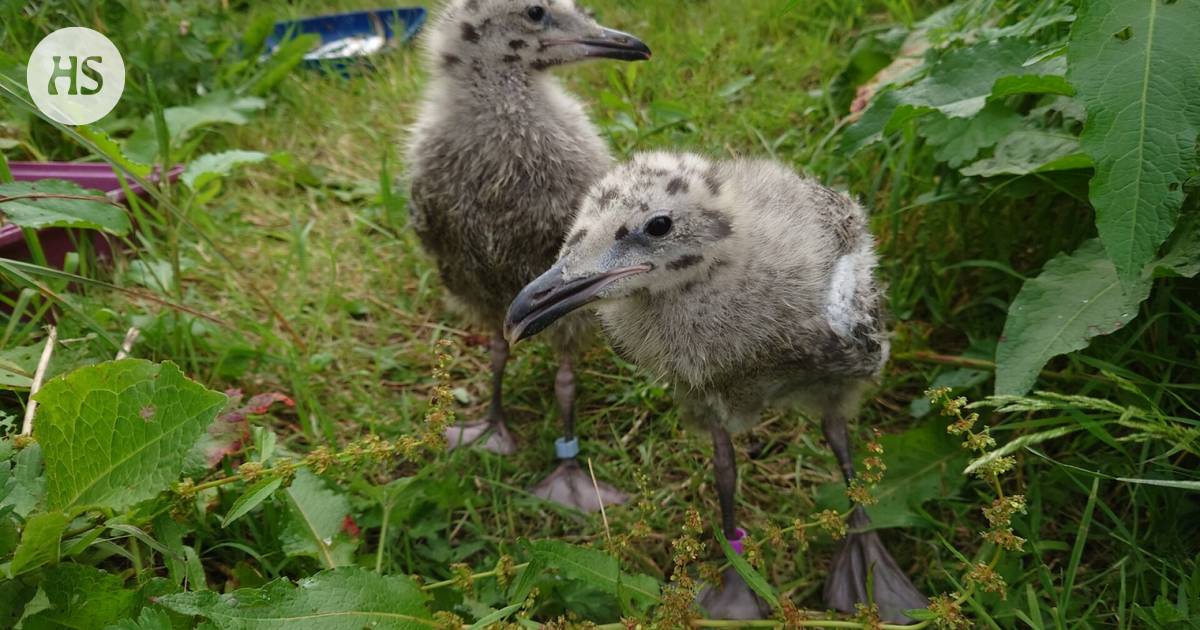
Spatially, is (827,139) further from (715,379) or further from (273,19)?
(273,19)

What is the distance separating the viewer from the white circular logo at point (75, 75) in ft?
8.61

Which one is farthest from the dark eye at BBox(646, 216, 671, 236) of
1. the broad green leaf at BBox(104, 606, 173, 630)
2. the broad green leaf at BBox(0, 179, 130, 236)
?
the broad green leaf at BBox(0, 179, 130, 236)

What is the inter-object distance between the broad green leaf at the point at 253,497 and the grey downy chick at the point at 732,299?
0.55 meters

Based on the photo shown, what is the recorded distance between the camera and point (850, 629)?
66.7 inches

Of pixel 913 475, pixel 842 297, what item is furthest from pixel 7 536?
pixel 913 475

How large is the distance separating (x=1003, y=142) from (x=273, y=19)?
3.16 m

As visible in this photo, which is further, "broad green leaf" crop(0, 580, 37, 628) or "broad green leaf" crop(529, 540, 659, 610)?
"broad green leaf" crop(529, 540, 659, 610)

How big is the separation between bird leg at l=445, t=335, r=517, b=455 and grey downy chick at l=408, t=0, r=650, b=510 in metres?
0.06

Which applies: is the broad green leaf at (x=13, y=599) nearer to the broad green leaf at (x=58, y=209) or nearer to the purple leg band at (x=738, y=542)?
the broad green leaf at (x=58, y=209)

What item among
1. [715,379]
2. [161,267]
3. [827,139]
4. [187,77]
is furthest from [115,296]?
[827,139]

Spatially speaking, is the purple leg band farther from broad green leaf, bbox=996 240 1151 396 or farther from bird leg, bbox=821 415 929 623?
broad green leaf, bbox=996 240 1151 396

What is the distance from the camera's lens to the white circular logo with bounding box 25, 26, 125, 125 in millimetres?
2625

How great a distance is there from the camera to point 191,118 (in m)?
3.34

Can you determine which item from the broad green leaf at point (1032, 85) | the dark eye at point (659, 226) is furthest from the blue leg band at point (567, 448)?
the broad green leaf at point (1032, 85)
